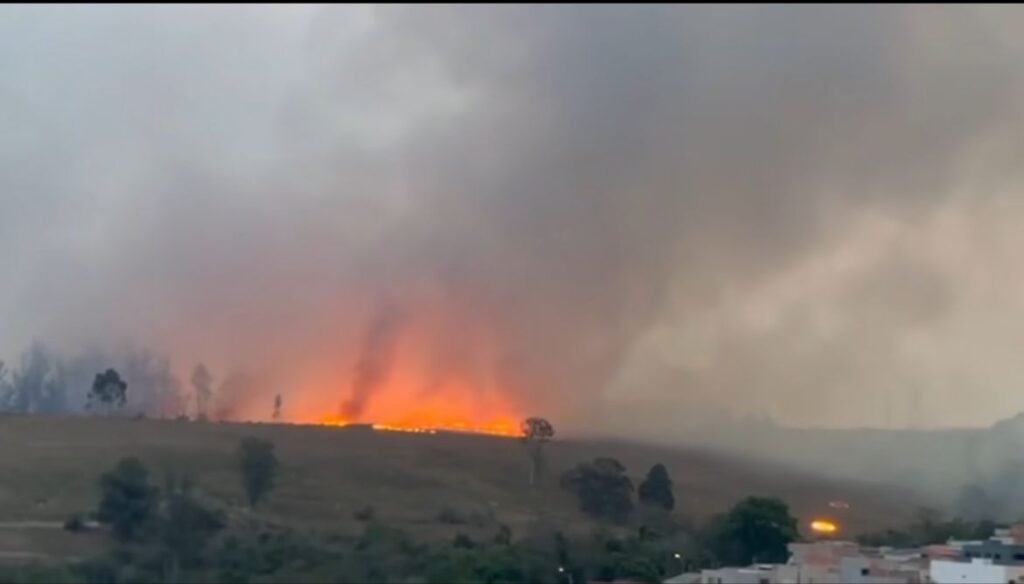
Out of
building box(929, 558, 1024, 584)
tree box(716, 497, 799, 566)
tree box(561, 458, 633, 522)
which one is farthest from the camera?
tree box(561, 458, 633, 522)

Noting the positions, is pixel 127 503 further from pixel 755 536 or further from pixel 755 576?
pixel 755 576

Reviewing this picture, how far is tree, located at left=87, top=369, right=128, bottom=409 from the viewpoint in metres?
50.4

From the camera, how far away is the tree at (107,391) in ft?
165

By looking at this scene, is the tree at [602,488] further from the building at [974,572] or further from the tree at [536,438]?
the building at [974,572]

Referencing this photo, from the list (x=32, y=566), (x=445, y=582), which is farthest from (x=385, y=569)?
(x=32, y=566)

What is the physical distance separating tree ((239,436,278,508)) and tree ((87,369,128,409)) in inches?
332

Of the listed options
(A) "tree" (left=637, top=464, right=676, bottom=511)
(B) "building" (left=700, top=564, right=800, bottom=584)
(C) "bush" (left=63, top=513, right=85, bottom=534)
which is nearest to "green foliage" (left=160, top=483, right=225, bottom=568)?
(C) "bush" (left=63, top=513, right=85, bottom=534)

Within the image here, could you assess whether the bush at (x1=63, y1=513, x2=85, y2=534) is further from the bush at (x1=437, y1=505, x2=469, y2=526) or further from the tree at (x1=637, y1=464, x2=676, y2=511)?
the tree at (x1=637, y1=464, x2=676, y2=511)

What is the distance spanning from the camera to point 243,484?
40.5 meters

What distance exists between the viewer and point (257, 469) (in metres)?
40.6

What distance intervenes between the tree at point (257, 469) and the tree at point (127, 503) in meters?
2.98

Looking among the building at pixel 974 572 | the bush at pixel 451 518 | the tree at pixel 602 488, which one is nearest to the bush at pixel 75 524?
the bush at pixel 451 518

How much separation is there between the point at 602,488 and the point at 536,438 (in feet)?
21.3

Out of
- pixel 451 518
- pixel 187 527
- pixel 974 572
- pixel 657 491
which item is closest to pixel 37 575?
pixel 187 527
